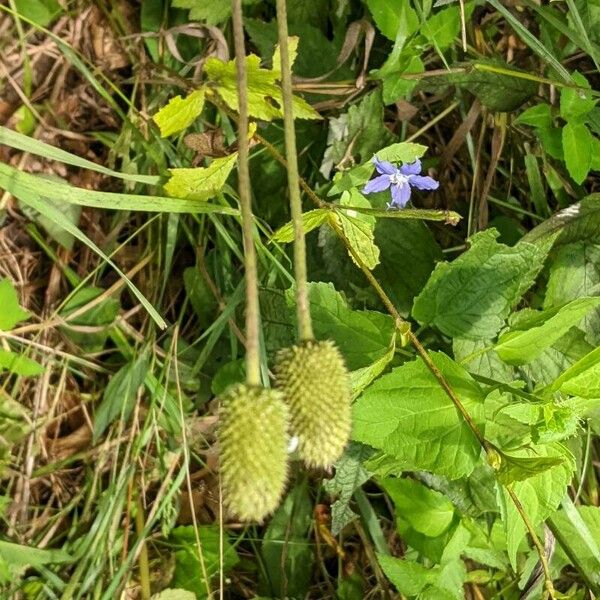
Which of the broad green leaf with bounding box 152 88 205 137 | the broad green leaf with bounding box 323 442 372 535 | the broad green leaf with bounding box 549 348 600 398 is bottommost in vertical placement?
the broad green leaf with bounding box 323 442 372 535

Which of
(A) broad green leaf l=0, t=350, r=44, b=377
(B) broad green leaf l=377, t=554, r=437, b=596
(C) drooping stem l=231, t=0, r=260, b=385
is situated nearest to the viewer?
(C) drooping stem l=231, t=0, r=260, b=385

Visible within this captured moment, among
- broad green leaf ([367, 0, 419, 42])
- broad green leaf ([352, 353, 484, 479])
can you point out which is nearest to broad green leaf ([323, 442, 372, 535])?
broad green leaf ([352, 353, 484, 479])

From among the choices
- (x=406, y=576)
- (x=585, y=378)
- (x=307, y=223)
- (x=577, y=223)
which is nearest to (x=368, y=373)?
(x=307, y=223)

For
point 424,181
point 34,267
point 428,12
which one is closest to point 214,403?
point 34,267

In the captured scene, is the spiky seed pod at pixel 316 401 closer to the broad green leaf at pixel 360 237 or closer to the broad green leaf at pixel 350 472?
the broad green leaf at pixel 360 237

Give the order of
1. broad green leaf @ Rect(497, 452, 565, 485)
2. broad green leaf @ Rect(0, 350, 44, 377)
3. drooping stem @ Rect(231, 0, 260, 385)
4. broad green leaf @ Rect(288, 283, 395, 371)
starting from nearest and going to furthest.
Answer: drooping stem @ Rect(231, 0, 260, 385)
broad green leaf @ Rect(497, 452, 565, 485)
broad green leaf @ Rect(288, 283, 395, 371)
broad green leaf @ Rect(0, 350, 44, 377)

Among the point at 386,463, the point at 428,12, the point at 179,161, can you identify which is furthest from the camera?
the point at 179,161

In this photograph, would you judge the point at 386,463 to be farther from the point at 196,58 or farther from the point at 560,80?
the point at 196,58

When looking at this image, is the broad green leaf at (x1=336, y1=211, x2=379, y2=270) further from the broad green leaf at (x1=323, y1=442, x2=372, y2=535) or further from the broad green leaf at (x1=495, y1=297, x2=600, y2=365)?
the broad green leaf at (x1=323, y1=442, x2=372, y2=535)
